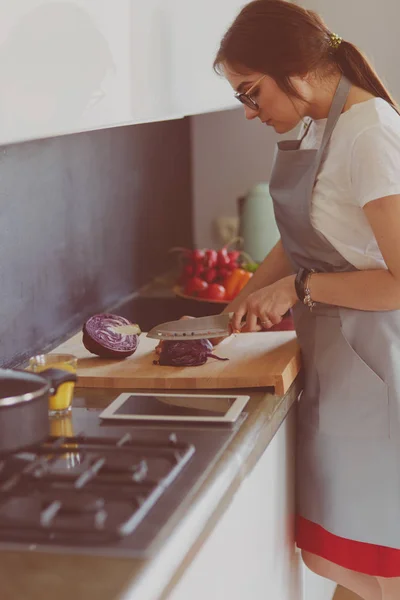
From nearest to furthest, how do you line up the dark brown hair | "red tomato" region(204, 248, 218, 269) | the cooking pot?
the cooking pot < the dark brown hair < "red tomato" region(204, 248, 218, 269)

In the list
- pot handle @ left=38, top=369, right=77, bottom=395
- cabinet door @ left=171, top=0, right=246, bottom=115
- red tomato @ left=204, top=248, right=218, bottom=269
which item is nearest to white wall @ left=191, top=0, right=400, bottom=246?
red tomato @ left=204, top=248, right=218, bottom=269

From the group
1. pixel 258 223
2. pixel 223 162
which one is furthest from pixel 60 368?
pixel 223 162

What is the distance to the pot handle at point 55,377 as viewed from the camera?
1.34 m

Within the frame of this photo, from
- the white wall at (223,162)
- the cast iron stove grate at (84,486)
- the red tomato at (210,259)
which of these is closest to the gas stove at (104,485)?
the cast iron stove grate at (84,486)

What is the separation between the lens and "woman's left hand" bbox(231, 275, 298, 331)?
170cm

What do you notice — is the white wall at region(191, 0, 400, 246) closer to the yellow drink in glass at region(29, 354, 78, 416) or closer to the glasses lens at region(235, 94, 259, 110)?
the glasses lens at region(235, 94, 259, 110)

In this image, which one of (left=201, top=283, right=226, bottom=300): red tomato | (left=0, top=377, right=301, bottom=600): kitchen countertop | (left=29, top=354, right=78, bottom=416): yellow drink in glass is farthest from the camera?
(left=201, top=283, right=226, bottom=300): red tomato

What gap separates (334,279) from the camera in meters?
1.65

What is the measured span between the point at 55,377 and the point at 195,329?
15.3 inches

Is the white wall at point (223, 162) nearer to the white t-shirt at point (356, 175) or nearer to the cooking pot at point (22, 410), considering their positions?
the white t-shirt at point (356, 175)

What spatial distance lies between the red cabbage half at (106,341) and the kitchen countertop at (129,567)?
0.50 meters

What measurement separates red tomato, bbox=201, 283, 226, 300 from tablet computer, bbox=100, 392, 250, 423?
0.76 meters

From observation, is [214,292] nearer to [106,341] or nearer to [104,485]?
[106,341]

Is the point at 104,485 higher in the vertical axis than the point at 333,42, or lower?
lower
